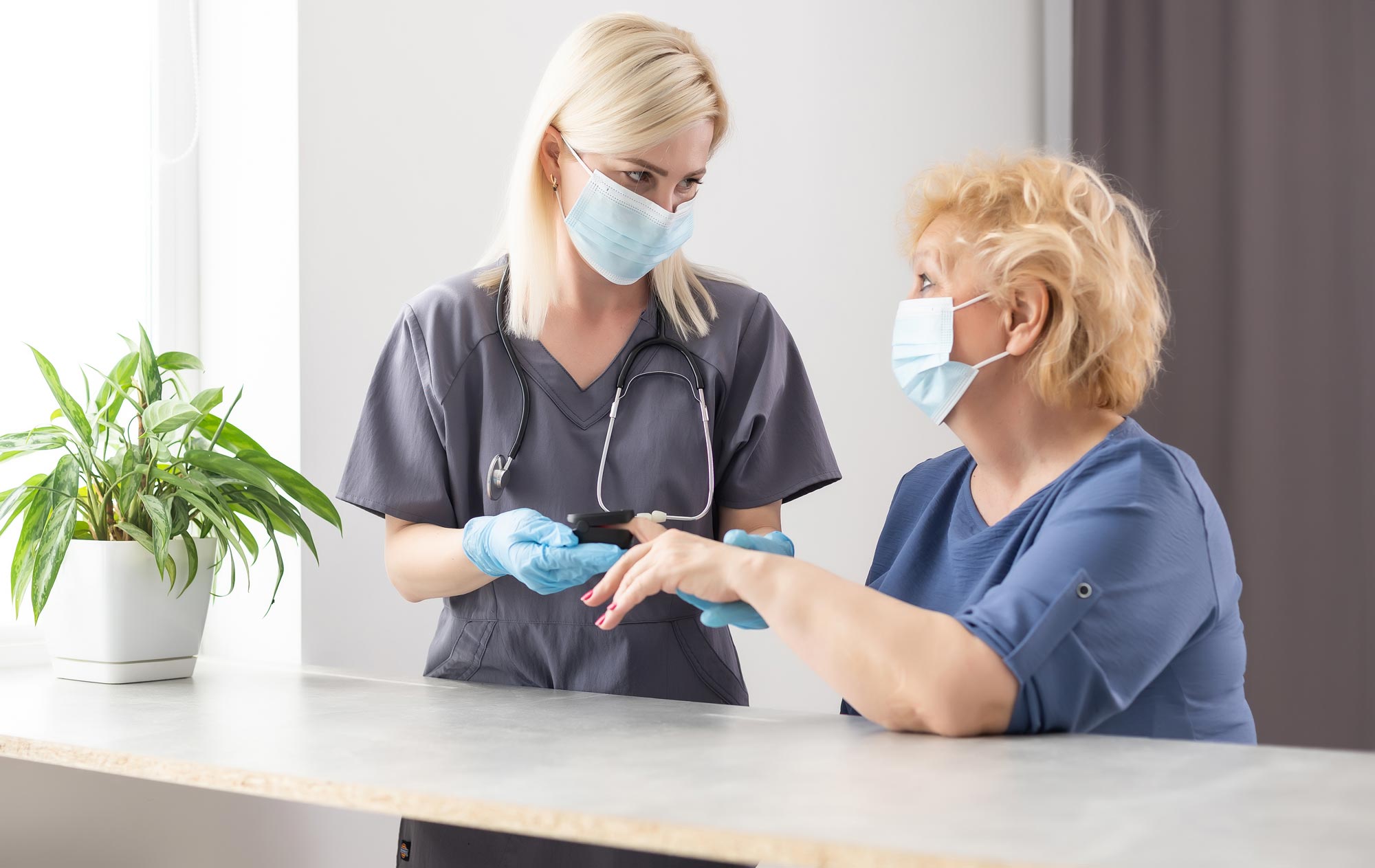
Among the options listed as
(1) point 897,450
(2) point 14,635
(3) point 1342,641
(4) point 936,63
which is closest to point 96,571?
(2) point 14,635

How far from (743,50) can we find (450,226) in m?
1.04

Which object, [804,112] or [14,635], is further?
[804,112]

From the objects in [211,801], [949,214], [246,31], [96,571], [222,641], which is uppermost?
[246,31]

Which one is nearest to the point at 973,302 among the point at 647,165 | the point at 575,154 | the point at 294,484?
the point at 647,165

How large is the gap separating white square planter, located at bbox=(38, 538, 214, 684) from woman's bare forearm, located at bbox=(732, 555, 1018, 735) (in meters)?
0.87

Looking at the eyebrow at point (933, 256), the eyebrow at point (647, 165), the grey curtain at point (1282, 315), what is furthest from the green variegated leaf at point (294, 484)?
the grey curtain at point (1282, 315)

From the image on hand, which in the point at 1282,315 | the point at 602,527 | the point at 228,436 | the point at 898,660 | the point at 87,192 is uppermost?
the point at 87,192

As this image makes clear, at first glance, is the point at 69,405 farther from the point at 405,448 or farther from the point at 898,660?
the point at 898,660

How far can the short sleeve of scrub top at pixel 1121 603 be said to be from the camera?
106cm

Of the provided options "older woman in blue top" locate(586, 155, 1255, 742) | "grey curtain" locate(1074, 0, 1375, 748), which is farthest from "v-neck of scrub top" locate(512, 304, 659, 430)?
"grey curtain" locate(1074, 0, 1375, 748)

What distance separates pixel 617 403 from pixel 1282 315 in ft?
8.31

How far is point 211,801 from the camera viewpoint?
1.85 m

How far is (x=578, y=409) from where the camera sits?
1.56 meters

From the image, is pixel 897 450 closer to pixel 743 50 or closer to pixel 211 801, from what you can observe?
pixel 743 50
